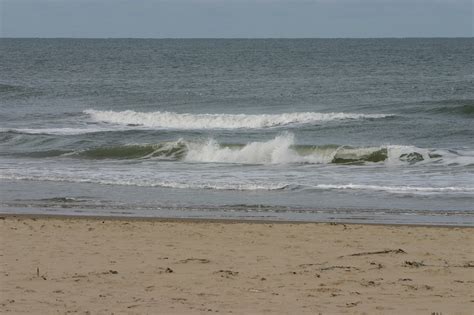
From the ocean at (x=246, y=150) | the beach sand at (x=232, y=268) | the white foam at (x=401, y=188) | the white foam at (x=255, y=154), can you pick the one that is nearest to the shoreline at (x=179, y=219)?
the ocean at (x=246, y=150)

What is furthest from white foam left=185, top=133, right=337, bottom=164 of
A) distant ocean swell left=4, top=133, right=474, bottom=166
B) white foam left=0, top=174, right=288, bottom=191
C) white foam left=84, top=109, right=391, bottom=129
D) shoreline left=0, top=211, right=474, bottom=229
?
shoreline left=0, top=211, right=474, bottom=229

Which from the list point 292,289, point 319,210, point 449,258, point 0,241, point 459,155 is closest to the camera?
point 292,289

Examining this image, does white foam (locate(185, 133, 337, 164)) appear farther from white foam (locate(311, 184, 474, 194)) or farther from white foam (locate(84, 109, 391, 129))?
white foam (locate(84, 109, 391, 129))

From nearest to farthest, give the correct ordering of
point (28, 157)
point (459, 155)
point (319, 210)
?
point (319, 210) → point (459, 155) → point (28, 157)

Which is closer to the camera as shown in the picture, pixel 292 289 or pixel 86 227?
pixel 292 289

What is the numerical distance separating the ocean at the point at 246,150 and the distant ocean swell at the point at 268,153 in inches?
2.1

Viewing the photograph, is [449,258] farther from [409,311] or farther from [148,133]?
[148,133]

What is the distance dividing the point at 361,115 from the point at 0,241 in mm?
20710

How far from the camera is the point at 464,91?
122 ft

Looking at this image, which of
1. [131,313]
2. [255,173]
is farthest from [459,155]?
[131,313]

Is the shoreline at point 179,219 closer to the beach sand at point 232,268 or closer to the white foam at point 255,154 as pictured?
the beach sand at point 232,268

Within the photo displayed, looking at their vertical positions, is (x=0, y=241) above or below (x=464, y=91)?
below

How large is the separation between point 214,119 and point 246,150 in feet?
29.4

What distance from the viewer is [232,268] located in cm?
841
